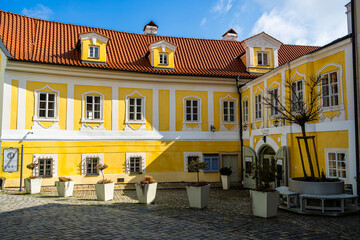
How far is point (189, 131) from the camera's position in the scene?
1794cm

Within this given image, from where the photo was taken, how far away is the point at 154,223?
8125 mm

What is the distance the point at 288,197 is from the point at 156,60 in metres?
11.2

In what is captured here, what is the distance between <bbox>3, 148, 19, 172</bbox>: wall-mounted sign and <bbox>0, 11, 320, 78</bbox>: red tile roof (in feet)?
14.6

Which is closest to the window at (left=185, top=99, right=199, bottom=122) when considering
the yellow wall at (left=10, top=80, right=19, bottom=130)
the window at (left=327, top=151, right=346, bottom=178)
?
the window at (left=327, top=151, right=346, bottom=178)

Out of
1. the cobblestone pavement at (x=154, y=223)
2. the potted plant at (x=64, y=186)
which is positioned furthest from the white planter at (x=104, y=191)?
the potted plant at (x=64, y=186)

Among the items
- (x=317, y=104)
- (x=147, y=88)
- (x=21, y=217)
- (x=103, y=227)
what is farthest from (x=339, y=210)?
(x=147, y=88)

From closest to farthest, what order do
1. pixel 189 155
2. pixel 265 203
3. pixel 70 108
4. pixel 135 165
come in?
pixel 265 203, pixel 70 108, pixel 135 165, pixel 189 155

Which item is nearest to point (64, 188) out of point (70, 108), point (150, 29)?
point (70, 108)

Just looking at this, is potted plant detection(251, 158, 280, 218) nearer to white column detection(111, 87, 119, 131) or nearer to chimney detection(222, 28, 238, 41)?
white column detection(111, 87, 119, 131)

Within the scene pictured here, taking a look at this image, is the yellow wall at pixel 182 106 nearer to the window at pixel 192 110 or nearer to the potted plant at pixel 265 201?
the window at pixel 192 110

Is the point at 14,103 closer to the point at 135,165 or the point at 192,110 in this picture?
the point at 135,165

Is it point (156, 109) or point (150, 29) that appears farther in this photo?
point (150, 29)

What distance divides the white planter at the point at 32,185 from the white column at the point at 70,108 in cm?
321

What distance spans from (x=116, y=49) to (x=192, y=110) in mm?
5797
